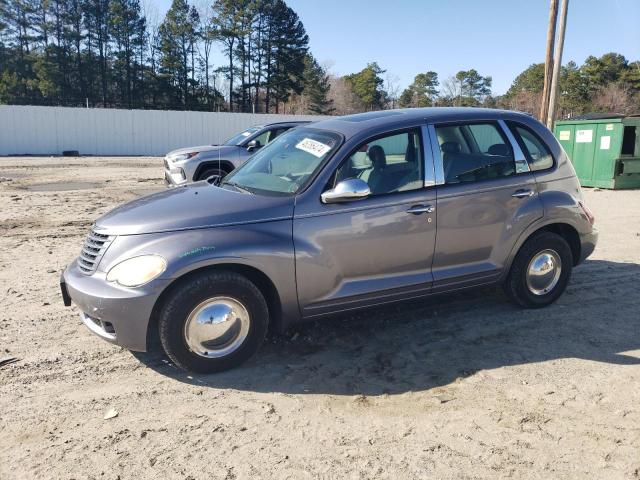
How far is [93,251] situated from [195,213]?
80 centimetres

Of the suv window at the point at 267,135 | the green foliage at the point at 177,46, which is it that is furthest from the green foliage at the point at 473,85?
the suv window at the point at 267,135

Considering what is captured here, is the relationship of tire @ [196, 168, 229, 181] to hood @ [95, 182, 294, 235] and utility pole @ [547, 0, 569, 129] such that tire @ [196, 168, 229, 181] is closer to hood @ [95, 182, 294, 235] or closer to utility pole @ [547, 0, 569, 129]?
hood @ [95, 182, 294, 235]

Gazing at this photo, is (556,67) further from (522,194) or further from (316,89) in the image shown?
(316,89)

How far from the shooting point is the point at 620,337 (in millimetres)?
4527

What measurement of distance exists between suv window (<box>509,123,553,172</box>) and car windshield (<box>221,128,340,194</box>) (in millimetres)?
1850

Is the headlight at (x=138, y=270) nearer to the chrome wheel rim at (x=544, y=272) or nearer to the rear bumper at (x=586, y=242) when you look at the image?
the chrome wheel rim at (x=544, y=272)

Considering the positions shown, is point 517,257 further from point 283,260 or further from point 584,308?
point 283,260

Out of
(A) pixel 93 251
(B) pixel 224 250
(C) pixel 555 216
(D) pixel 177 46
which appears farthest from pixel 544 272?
(D) pixel 177 46

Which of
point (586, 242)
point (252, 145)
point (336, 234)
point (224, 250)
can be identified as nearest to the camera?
point (224, 250)

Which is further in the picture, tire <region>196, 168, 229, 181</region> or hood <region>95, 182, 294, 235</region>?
tire <region>196, 168, 229, 181</region>

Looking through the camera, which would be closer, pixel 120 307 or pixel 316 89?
pixel 120 307

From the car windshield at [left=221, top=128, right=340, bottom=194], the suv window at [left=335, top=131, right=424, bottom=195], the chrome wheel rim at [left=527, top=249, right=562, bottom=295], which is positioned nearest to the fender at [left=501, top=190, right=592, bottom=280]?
the chrome wheel rim at [left=527, top=249, right=562, bottom=295]

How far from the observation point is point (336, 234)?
4.01 meters

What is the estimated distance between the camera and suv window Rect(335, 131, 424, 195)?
4262mm
